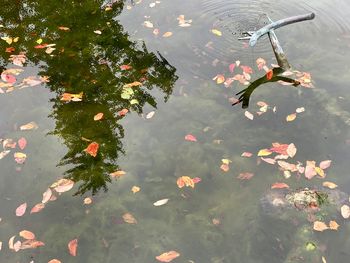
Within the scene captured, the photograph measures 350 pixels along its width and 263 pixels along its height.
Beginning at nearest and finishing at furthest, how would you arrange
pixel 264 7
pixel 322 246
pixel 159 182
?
pixel 322 246, pixel 159 182, pixel 264 7

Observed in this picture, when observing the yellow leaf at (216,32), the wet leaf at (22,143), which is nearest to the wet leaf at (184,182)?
the wet leaf at (22,143)

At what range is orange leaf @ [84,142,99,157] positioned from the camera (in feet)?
14.3

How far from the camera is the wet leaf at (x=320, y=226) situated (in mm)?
3694

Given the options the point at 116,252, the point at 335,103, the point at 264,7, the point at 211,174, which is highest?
the point at 264,7

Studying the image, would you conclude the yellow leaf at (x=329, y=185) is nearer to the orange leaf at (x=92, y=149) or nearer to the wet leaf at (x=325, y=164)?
the wet leaf at (x=325, y=164)

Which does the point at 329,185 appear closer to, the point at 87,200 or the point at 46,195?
the point at 87,200

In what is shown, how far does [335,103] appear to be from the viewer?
4.86 metres

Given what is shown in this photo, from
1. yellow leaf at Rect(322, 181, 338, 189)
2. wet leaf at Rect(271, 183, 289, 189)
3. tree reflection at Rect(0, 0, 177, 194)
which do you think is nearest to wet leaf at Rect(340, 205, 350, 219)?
yellow leaf at Rect(322, 181, 338, 189)

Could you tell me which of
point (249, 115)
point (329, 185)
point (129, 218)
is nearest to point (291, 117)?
point (249, 115)

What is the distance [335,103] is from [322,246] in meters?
1.99

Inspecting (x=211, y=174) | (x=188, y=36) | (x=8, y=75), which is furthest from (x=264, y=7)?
(x=8, y=75)

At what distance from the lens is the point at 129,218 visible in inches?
153

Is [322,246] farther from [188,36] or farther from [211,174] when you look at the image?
[188,36]

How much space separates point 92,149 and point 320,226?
249 cm
